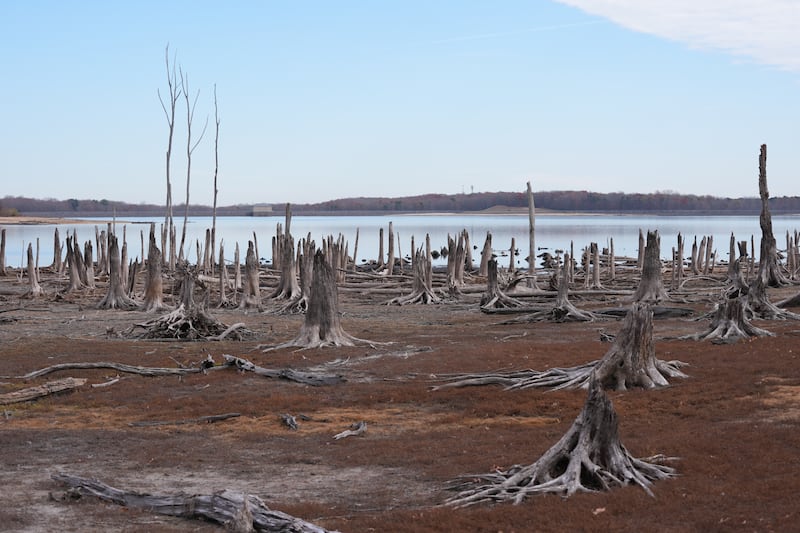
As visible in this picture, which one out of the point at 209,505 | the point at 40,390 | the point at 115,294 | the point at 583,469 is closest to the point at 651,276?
the point at 115,294

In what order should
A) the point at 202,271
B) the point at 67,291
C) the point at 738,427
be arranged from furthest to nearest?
the point at 202,271
the point at 67,291
the point at 738,427

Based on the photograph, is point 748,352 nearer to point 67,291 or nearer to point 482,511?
point 482,511

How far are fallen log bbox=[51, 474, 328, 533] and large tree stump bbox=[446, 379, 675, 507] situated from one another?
167cm

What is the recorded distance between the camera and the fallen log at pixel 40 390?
14.2 meters

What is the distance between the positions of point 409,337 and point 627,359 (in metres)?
7.82

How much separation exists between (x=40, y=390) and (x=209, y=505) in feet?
23.7

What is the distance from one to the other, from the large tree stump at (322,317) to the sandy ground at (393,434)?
48 centimetres

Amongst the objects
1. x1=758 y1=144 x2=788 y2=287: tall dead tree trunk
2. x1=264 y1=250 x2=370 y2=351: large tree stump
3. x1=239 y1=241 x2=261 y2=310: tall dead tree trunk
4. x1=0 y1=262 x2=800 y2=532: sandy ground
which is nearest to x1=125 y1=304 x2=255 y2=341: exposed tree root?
x1=0 y1=262 x2=800 y2=532: sandy ground

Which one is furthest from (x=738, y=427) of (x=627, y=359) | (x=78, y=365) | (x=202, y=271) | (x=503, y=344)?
(x=202, y=271)

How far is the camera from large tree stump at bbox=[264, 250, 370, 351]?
1942cm

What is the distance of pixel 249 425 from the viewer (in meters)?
12.8

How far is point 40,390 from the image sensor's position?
1467 centimetres

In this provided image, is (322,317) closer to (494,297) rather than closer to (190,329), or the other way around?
(190,329)

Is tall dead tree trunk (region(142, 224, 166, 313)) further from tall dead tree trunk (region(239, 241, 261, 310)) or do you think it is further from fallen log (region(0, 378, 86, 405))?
fallen log (region(0, 378, 86, 405))
